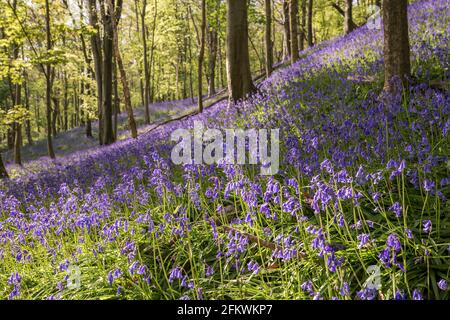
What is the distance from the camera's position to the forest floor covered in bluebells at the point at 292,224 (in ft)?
9.16

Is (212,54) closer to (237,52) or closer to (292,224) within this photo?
(237,52)

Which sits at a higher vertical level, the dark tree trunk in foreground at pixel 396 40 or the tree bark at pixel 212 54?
the tree bark at pixel 212 54

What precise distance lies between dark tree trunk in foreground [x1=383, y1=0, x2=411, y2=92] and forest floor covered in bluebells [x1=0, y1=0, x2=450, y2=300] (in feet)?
1.12

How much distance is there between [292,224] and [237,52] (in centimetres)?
711

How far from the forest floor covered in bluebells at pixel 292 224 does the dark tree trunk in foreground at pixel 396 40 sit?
34cm

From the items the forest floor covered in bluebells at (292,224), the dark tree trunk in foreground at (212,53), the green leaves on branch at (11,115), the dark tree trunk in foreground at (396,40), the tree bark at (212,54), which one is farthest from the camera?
the tree bark at (212,54)

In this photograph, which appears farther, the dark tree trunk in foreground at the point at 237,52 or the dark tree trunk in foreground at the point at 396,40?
the dark tree trunk in foreground at the point at 237,52

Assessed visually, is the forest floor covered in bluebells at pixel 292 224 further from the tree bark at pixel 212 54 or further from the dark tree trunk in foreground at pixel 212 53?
the tree bark at pixel 212 54

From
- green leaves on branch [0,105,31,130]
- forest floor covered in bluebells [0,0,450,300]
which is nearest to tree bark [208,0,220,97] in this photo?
green leaves on branch [0,105,31,130]

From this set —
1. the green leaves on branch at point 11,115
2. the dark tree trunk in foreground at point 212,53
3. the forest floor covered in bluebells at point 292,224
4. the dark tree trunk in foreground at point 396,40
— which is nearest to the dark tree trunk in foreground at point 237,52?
the forest floor covered in bluebells at point 292,224

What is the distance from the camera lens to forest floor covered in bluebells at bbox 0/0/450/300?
2793 millimetres

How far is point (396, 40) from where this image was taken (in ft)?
19.1
